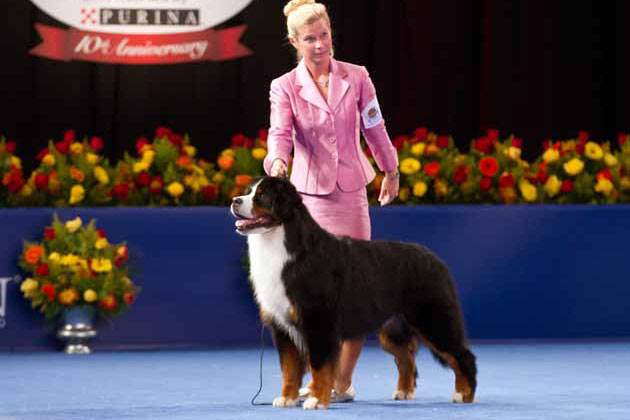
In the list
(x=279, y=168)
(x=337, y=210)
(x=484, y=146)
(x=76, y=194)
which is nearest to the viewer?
(x=279, y=168)

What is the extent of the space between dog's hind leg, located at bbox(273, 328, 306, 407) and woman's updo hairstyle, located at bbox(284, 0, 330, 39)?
1235 millimetres

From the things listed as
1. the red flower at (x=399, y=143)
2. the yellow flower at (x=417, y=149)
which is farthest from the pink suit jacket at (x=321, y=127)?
the red flower at (x=399, y=143)

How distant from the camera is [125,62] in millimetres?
10141

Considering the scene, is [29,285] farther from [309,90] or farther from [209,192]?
[309,90]

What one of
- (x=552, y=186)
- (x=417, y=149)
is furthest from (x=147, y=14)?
(x=552, y=186)

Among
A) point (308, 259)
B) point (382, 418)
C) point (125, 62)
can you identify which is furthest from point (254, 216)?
point (125, 62)

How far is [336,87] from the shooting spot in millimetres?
6281

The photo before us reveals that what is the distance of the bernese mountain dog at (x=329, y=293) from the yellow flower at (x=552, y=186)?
2819 millimetres

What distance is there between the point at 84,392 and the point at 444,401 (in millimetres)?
1612

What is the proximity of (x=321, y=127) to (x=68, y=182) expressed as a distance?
2690 mm

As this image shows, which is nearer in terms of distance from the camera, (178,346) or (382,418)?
(382,418)

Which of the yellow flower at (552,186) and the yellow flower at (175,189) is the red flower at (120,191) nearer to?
the yellow flower at (175,189)

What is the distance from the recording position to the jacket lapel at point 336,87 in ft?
20.6

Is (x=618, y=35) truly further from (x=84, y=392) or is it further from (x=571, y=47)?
(x=84, y=392)
